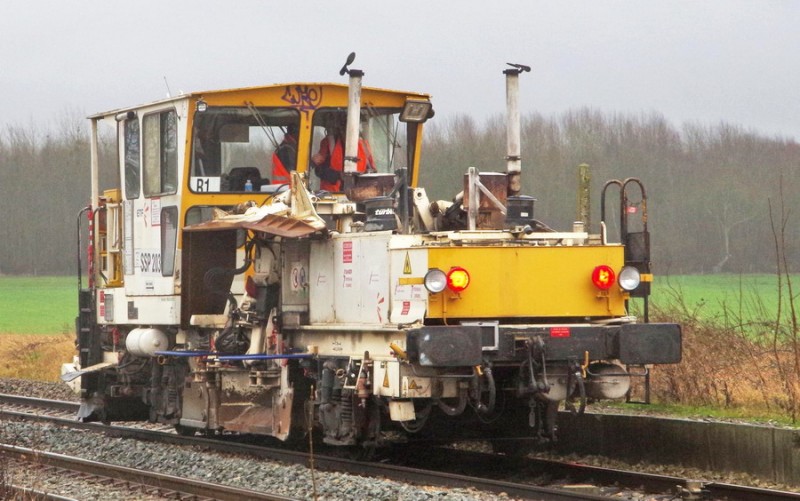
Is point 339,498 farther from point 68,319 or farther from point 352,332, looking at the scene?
point 68,319

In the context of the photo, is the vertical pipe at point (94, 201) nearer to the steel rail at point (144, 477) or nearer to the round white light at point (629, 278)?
the steel rail at point (144, 477)

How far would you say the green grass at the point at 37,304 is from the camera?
3650 centimetres

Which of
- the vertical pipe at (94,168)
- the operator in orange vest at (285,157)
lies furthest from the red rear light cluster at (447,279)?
the vertical pipe at (94,168)

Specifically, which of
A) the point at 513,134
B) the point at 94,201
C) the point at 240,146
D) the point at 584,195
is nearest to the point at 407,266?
the point at 513,134

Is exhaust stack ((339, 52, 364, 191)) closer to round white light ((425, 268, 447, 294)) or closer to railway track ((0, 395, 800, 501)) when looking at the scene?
round white light ((425, 268, 447, 294))

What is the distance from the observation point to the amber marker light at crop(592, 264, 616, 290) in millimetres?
10219

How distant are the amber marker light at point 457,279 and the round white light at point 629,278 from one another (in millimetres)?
1350

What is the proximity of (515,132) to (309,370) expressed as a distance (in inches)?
115

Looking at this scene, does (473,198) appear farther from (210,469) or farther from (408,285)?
(210,469)

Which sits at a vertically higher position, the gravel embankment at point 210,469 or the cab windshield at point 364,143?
the cab windshield at point 364,143

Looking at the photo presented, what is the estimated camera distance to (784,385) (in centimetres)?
1245

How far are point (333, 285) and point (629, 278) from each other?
2644 mm

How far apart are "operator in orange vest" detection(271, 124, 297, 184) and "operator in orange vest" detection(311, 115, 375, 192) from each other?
22cm

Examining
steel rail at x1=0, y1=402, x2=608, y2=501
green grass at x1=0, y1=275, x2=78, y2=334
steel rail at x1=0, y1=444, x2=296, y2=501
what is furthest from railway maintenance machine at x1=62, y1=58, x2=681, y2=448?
green grass at x1=0, y1=275, x2=78, y2=334
